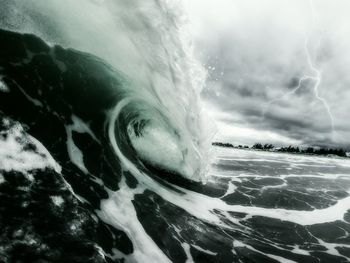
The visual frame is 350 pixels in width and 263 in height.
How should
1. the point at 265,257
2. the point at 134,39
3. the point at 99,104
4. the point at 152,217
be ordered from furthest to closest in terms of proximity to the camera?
the point at 99,104 < the point at 134,39 < the point at 152,217 < the point at 265,257

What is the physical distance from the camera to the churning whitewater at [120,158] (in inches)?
152

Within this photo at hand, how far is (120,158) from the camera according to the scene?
23.1 ft

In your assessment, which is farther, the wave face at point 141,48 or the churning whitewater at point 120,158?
the wave face at point 141,48

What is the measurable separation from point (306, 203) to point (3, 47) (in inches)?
342

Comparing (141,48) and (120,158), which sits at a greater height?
(141,48)

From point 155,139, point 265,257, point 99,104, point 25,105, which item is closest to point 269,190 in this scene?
point 155,139

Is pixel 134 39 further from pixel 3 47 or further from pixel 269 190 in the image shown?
pixel 269 190

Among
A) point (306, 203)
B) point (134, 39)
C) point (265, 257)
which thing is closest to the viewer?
point (265, 257)

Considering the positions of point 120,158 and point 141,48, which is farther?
point 120,158

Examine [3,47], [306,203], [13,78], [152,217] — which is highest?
[306,203]

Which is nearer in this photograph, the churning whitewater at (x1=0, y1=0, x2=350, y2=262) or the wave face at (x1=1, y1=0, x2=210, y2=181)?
the churning whitewater at (x1=0, y1=0, x2=350, y2=262)

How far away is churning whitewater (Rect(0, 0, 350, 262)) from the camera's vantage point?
3869 mm

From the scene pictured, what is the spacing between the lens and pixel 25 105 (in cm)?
534

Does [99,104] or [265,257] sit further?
[99,104]
